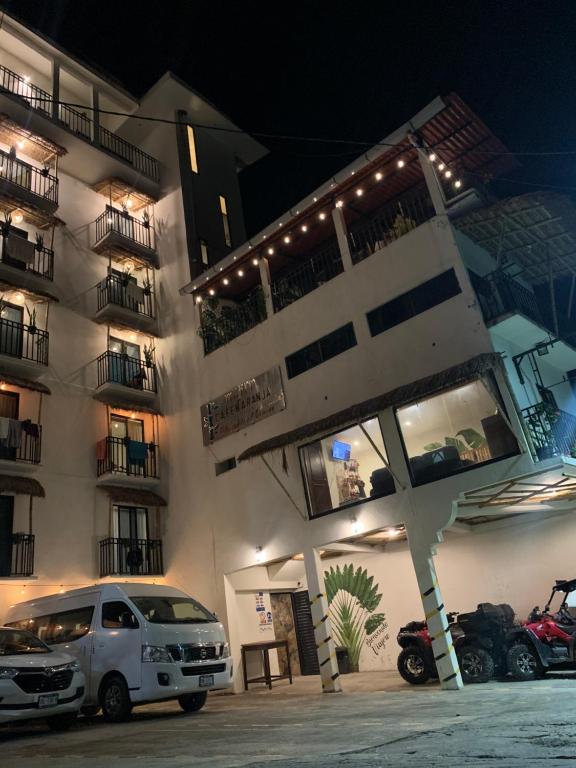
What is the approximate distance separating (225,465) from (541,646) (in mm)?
9741

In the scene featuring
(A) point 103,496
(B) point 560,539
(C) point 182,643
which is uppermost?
(A) point 103,496

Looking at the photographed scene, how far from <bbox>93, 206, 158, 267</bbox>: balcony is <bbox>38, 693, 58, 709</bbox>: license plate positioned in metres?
15.3

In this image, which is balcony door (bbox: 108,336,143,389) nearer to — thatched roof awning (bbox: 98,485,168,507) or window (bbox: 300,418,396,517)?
thatched roof awning (bbox: 98,485,168,507)

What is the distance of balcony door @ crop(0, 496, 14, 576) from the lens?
47.2ft

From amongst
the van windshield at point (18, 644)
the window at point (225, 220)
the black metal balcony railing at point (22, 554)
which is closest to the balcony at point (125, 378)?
the black metal balcony railing at point (22, 554)

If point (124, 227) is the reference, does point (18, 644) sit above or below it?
below

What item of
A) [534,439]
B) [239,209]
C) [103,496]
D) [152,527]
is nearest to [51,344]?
[103,496]

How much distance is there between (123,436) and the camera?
18.6 m

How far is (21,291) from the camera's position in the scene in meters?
16.9

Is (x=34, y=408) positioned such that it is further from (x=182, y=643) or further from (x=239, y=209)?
(x=239, y=209)

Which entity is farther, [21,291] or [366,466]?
[21,291]

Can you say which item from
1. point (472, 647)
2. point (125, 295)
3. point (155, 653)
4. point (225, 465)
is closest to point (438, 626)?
point (472, 647)

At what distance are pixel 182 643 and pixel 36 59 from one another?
2122 centimetres

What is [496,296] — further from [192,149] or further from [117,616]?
[192,149]
